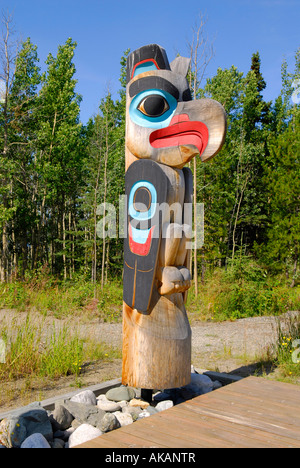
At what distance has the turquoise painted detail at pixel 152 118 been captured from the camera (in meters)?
3.48

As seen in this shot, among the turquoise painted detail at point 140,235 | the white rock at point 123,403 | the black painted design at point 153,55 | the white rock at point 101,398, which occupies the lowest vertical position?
the white rock at point 101,398

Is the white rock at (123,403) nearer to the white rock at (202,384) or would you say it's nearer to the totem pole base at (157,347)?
the totem pole base at (157,347)

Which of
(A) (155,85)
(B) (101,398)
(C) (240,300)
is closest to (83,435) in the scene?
(B) (101,398)

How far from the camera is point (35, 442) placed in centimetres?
269

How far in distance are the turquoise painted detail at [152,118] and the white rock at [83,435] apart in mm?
2474

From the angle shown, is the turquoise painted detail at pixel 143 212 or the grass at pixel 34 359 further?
the grass at pixel 34 359

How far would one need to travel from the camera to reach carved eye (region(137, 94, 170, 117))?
3477 millimetres

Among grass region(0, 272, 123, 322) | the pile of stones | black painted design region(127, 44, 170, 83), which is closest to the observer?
the pile of stones

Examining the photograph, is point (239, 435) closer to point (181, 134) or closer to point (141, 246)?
point (141, 246)

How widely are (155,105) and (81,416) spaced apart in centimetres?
268

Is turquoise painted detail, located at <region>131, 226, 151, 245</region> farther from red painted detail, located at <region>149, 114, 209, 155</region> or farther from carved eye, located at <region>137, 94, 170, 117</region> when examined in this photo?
carved eye, located at <region>137, 94, 170, 117</region>

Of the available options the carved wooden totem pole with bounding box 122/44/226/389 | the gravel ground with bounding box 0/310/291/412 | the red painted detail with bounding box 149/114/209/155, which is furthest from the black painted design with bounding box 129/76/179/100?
the gravel ground with bounding box 0/310/291/412

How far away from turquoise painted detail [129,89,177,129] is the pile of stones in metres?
2.45

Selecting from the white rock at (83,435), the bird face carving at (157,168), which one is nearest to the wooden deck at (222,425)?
the white rock at (83,435)
